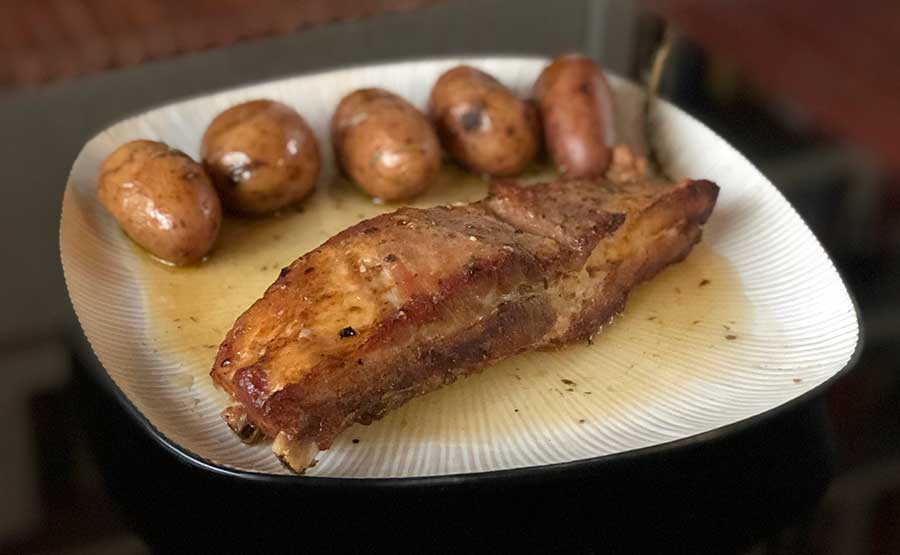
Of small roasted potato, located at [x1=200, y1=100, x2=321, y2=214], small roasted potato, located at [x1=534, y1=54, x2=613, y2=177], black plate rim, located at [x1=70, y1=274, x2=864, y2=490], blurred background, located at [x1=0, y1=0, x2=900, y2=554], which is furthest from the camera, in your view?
small roasted potato, located at [x1=534, y1=54, x2=613, y2=177]

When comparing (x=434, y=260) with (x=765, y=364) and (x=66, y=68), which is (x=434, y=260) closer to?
(x=765, y=364)

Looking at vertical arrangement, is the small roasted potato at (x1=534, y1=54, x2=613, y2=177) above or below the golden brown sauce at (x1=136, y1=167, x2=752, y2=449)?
above

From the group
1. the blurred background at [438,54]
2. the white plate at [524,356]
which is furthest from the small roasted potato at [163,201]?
the blurred background at [438,54]

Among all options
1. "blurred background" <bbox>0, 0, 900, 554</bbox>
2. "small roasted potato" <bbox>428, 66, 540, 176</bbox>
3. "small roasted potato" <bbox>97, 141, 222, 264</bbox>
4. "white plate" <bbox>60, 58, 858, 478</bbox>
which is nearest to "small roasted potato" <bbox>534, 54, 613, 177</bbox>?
"small roasted potato" <bbox>428, 66, 540, 176</bbox>

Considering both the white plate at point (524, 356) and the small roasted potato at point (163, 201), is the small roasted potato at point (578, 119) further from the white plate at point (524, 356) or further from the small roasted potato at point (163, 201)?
the small roasted potato at point (163, 201)

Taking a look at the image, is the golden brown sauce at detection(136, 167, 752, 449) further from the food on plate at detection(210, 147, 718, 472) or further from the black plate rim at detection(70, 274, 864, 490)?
the black plate rim at detection(70, 274, 864, 490)

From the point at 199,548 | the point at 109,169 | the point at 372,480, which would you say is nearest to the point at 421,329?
the point at 372,480

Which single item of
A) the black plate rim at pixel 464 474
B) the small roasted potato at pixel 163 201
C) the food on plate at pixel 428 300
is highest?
the small roasted potato at pixel 163 201

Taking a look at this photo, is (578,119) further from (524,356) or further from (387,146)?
(524,356)
